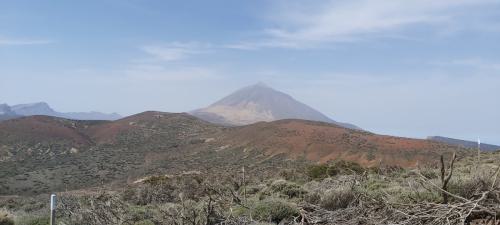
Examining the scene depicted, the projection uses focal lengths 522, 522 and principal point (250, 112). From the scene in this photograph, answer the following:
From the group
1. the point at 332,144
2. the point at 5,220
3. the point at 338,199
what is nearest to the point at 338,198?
the point at 338,199

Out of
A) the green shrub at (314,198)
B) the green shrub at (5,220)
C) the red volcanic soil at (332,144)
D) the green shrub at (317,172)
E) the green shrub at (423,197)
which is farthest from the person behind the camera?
the red volcanic soil at (332,144)

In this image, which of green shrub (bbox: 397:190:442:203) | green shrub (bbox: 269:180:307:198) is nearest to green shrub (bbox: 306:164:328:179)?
green shrub (bbox: 269:180:307:198)

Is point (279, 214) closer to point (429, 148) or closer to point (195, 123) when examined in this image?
point (429, 148)

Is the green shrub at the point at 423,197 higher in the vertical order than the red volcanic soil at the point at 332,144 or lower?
higher

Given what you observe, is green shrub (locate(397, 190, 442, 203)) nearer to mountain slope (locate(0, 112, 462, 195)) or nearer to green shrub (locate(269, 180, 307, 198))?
green shrub (locate(269, 180, 307, 198))

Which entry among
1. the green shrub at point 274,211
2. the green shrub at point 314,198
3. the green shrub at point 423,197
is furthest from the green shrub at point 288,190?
the green shrub at point 423,197

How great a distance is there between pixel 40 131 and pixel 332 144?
39.1 meters

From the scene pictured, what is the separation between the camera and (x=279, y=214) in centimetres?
770

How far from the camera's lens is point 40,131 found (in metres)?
66.9

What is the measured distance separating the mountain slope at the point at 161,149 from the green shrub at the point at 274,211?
2771 centimetres

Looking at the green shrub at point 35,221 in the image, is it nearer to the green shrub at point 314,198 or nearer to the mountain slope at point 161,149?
the green shrub at point 314,198

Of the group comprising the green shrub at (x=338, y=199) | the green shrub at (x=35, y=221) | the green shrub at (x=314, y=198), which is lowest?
the green shrub at (x=35, y=221)

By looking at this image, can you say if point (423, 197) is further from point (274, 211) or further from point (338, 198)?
point (274, 211)

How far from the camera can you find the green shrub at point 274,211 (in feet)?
24.7
